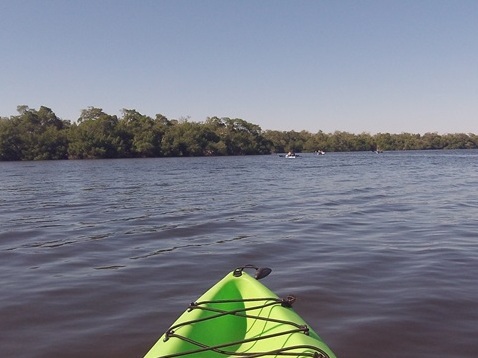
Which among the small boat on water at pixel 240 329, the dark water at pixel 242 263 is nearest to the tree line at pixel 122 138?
the dark water at pixel 242 263

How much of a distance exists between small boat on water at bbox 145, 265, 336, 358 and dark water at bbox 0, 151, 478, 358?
1.01 meters

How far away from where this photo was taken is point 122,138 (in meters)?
99.0

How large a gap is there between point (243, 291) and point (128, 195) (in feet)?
59.8

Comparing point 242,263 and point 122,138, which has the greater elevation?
point 122,138

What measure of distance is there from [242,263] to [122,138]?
94.2 meters

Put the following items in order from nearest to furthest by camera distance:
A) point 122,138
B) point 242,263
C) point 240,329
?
point 240,329, point 242,263, point 122,138

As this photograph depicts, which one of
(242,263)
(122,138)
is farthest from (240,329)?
(122,138)

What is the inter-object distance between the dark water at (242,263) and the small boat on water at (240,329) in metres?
1.01

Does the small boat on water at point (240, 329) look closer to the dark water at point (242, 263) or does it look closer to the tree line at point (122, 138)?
the dark water at point (242, 263)

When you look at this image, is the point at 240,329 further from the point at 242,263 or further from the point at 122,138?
the point at 122,138

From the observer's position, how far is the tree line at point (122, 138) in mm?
89188

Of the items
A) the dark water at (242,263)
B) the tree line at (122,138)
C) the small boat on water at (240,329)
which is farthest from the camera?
the tree line at (122,138)

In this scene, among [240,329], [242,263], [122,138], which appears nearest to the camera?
[240,329]

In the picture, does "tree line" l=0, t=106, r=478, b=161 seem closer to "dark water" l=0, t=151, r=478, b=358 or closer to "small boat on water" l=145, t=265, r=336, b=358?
"dark water" l=0, t=151, r=478, b=358
